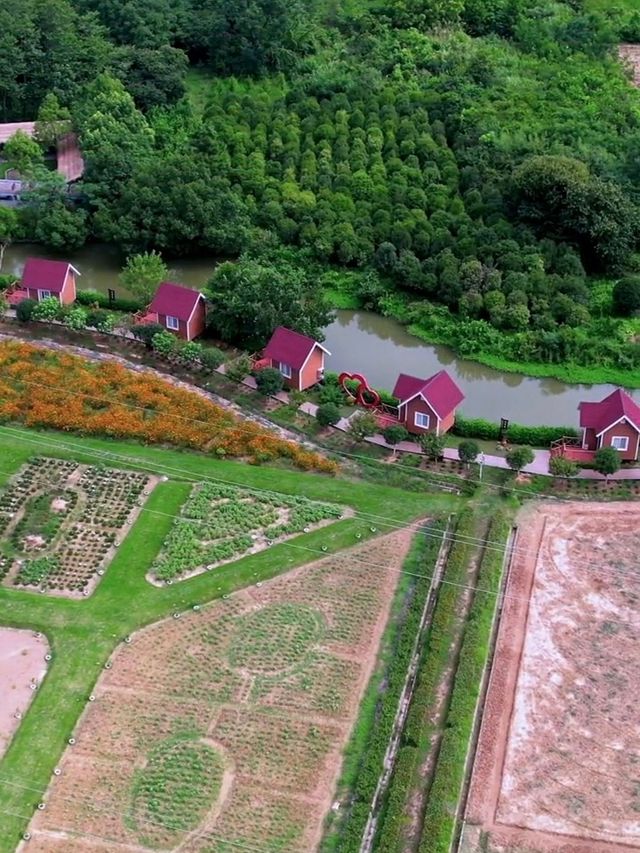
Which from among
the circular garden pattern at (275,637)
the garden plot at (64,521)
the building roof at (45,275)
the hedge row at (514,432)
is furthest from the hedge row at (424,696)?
the building roof at (45,275)

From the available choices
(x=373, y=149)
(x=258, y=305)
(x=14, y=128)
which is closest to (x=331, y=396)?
(x=258, y=305)

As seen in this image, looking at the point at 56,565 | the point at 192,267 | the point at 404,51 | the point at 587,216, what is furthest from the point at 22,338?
the point at 404,51

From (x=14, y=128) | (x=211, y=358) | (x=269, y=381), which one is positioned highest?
(x=14, y=128)

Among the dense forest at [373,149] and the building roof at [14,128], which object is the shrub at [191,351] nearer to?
the dense forest at [373,149]

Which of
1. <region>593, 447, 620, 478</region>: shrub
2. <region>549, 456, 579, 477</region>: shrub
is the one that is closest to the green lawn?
<region>549, 456, 579, 477</region>: shrub

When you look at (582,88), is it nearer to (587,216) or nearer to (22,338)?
(587,216)

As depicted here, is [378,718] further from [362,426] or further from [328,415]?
[328,415]
